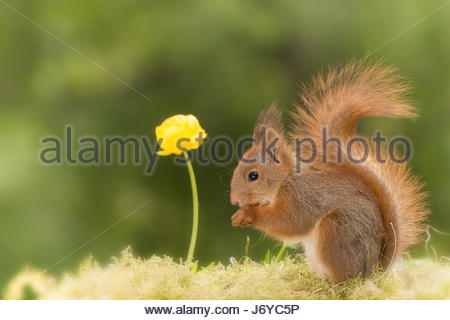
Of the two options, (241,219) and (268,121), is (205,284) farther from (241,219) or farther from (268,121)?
(268,121)

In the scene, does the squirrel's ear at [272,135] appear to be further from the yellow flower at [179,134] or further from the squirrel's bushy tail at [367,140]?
the yellow flower at [179,134]

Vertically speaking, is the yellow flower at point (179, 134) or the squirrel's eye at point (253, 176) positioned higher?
the yellow flower at point (179, 134)

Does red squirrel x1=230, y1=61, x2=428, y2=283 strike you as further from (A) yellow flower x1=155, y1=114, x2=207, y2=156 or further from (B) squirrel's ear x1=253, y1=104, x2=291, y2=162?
(A) yellow flower x1=155, y1=114, x2=207, y2=156

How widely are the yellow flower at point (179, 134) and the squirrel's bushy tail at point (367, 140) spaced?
33cm

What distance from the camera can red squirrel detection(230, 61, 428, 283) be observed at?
2029 mm

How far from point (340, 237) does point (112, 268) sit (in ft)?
2.42

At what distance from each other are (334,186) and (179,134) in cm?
52

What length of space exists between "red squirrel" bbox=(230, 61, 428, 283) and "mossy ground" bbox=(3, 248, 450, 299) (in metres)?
0.07

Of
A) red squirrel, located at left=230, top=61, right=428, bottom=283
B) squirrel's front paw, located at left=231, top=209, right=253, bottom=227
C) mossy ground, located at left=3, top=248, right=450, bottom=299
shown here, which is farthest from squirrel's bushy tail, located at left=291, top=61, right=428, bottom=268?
squirrel's front paw, located at left=231, top=209, right=253, bottom=227

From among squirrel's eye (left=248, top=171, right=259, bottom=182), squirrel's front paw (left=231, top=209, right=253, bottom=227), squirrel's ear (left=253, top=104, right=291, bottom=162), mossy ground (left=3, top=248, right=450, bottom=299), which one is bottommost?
mossy ground (left=3, top=248, right=450, bottom=299)

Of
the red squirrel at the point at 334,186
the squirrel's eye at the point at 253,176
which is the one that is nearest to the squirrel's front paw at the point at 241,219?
the red squirrel at the point at 334,186

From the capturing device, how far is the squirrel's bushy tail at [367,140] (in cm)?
210
